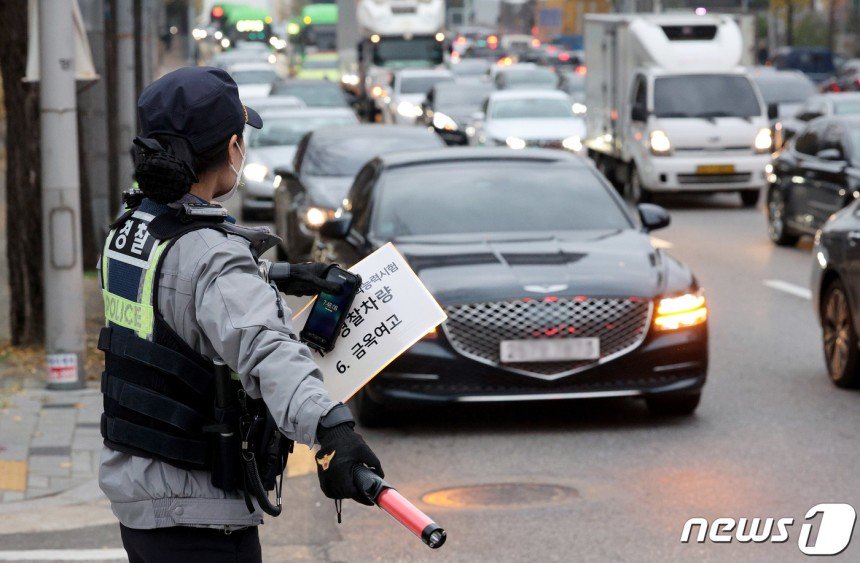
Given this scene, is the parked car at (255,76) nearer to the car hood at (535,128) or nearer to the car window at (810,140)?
the car hood at (535,128)

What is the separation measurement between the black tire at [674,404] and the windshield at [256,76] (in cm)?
3645

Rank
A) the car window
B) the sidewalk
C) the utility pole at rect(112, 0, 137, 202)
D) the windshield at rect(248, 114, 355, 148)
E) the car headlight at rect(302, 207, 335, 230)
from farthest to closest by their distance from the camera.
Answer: the windshield at rect(248, 114, 355, 148) → the utility pole at rect(112, 0, 137, 202) → the car window → the car headlight at rect(302, 207, 335, 230) → the sidewalk

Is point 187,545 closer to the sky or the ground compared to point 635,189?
closer to the sky

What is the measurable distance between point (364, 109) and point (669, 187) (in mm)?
25131

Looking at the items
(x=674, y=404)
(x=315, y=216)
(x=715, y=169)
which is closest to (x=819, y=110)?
(x=715, y=169)

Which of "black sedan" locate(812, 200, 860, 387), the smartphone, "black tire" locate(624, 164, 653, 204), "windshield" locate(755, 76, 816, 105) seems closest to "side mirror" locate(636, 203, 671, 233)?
"black sedan" locate(812, 200, 860, 387)

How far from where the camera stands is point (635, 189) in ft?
82.0

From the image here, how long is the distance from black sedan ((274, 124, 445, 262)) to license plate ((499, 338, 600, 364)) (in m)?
6.80

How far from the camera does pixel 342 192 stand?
16.2 metres

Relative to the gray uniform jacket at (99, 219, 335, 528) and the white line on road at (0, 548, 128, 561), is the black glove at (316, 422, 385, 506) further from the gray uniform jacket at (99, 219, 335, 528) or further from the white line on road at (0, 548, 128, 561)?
the white line on road at (0, 548, 128, 561)

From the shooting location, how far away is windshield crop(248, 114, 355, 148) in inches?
897

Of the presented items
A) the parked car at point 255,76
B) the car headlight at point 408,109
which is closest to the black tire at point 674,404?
the car headlight at point 408,109

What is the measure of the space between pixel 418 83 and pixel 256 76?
5.45 m

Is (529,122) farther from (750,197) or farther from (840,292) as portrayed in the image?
(840,292)
